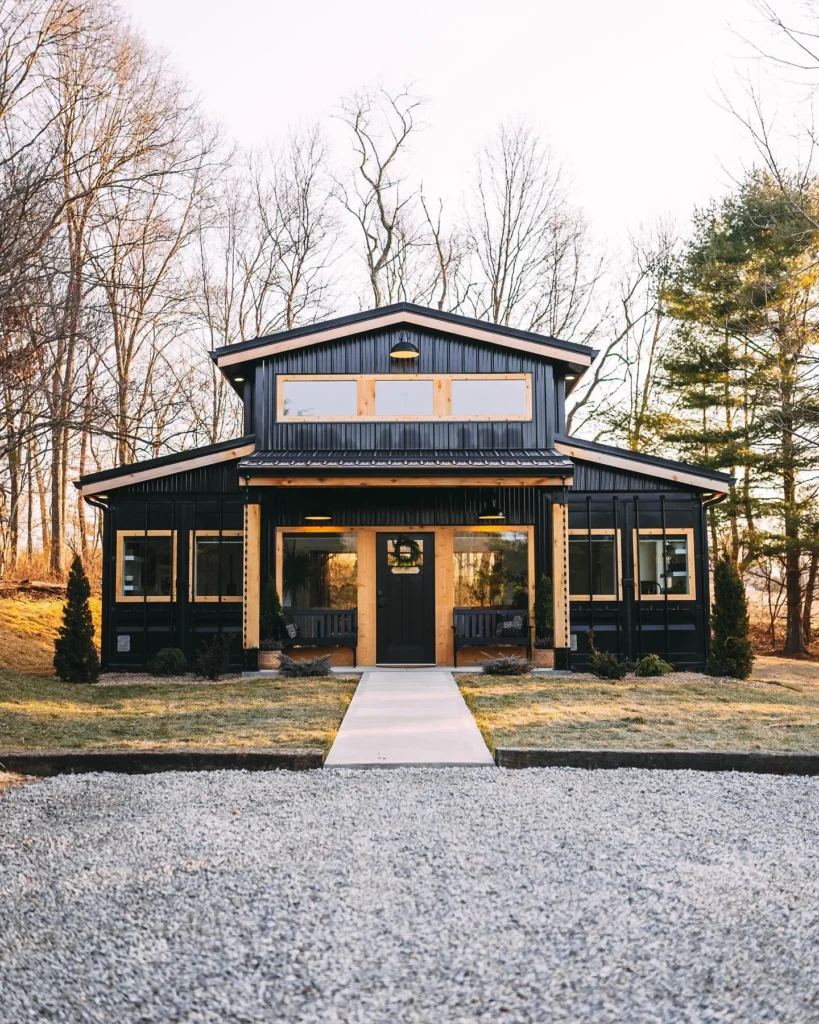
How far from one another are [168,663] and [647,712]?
7.07 metres

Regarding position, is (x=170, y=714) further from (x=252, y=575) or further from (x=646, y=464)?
(x=646, y=464)

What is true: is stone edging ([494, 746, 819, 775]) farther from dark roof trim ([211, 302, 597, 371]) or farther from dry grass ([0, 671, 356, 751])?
dark roof trim ([211, 302, 597, 371])

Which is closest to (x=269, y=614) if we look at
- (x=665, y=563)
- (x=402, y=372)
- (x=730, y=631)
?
(x=402, y=372)

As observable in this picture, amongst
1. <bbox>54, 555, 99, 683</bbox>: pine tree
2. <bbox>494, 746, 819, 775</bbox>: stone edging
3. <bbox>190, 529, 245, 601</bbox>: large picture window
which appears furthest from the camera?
<bbox>190, 529, 245, 601</bbox>: large picture window

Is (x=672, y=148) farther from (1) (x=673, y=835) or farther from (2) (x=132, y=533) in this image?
(1) (x=673, y=835)

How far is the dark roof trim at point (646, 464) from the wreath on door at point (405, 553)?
2736 millimetres

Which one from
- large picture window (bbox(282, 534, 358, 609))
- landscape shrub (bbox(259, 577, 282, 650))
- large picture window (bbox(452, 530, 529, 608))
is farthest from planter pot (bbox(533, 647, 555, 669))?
landscape shrub (bbox(259, 577, 282, 650))

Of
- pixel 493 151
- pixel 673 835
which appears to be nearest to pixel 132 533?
pixel 673 835

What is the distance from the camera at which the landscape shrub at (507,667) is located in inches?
484

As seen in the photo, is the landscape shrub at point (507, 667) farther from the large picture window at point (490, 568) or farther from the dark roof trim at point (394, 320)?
the dark roof trim at point (394, 320)

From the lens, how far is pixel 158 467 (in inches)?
513

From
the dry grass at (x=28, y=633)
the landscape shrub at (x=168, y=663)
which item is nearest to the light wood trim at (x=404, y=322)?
the landscape shrub at (x=168, y=663)

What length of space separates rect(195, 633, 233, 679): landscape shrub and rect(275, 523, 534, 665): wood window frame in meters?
1.78

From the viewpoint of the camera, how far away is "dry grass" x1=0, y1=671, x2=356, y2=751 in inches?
287
